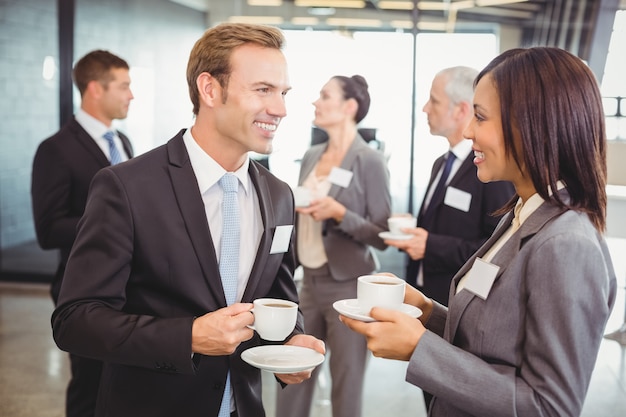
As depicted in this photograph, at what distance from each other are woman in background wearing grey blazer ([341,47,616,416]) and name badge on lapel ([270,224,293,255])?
→ 502 mm

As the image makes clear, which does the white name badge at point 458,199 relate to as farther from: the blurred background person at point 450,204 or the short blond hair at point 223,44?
the short blond hair at point 223,44

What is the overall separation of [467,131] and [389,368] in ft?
11.9

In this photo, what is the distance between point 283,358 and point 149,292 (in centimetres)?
38

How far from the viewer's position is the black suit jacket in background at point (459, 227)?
2.95 meters

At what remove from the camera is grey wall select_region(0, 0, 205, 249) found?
21.7 feet

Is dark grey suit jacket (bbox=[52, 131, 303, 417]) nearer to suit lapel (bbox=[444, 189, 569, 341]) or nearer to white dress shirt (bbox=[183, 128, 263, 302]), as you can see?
white dress shirt (bbox=[183, 128, 263, 302])

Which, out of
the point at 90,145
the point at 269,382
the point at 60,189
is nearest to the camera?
the point at 60,189

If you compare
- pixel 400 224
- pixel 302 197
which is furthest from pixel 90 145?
pixel 400 224

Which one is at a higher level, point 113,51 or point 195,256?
point 113,51

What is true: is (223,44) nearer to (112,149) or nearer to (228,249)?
(228,249)

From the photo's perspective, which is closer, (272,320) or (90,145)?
(272,320)

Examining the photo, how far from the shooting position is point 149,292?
71.6 inches

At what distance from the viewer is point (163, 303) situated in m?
1.82

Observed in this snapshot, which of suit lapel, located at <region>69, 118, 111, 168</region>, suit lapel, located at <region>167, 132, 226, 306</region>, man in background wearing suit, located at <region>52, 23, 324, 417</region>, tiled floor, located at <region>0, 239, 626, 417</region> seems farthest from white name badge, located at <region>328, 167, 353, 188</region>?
suit lapel, located at <region>167, 132, 226, 306</region>
